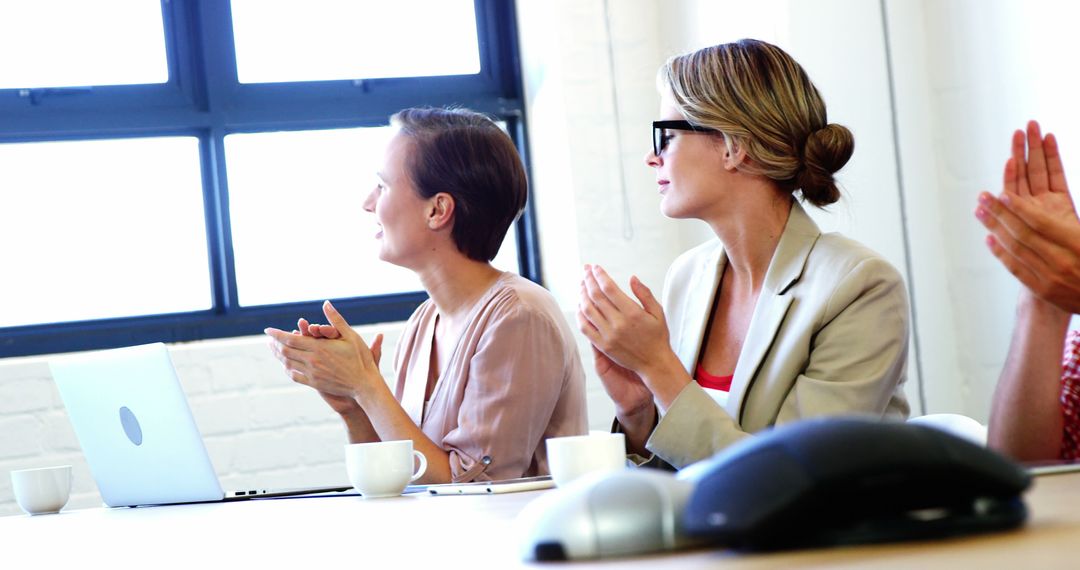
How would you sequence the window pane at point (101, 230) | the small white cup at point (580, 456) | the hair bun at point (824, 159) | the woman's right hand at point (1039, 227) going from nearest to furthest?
the woman's right hand at point (1039, 227) < the small white cup at point (580, 456) < the hair bun at point (824, 159) < the window pane at point (101, 230)

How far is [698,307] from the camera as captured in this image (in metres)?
1.89

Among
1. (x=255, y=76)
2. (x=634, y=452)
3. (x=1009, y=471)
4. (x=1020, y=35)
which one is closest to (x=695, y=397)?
(x=634, y=452)

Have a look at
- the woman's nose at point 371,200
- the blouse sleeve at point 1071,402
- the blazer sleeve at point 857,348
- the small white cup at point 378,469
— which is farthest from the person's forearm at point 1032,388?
the woman's nose at point 371,200

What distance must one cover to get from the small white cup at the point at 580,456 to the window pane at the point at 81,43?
214cm

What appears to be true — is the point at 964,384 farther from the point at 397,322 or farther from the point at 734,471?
the point at 734,471

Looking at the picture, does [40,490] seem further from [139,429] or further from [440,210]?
[440,210]

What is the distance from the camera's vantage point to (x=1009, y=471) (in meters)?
0.59

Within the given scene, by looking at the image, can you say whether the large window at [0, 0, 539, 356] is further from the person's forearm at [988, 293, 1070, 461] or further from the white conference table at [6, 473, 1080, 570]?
the person's forearm at [988, 293, 1070, 461]

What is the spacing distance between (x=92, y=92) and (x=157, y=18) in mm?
252

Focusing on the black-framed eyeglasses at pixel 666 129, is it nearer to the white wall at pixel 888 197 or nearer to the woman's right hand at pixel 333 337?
the woman's right hand at pixel 333 337

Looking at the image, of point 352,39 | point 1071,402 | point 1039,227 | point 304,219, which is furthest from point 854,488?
point 352,39

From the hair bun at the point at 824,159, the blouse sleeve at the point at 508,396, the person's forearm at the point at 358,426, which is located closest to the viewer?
the hair bun at the point at 824,159

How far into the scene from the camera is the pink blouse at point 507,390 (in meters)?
1.88

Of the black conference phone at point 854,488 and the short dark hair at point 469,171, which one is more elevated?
the short dark hair at point 469,171
